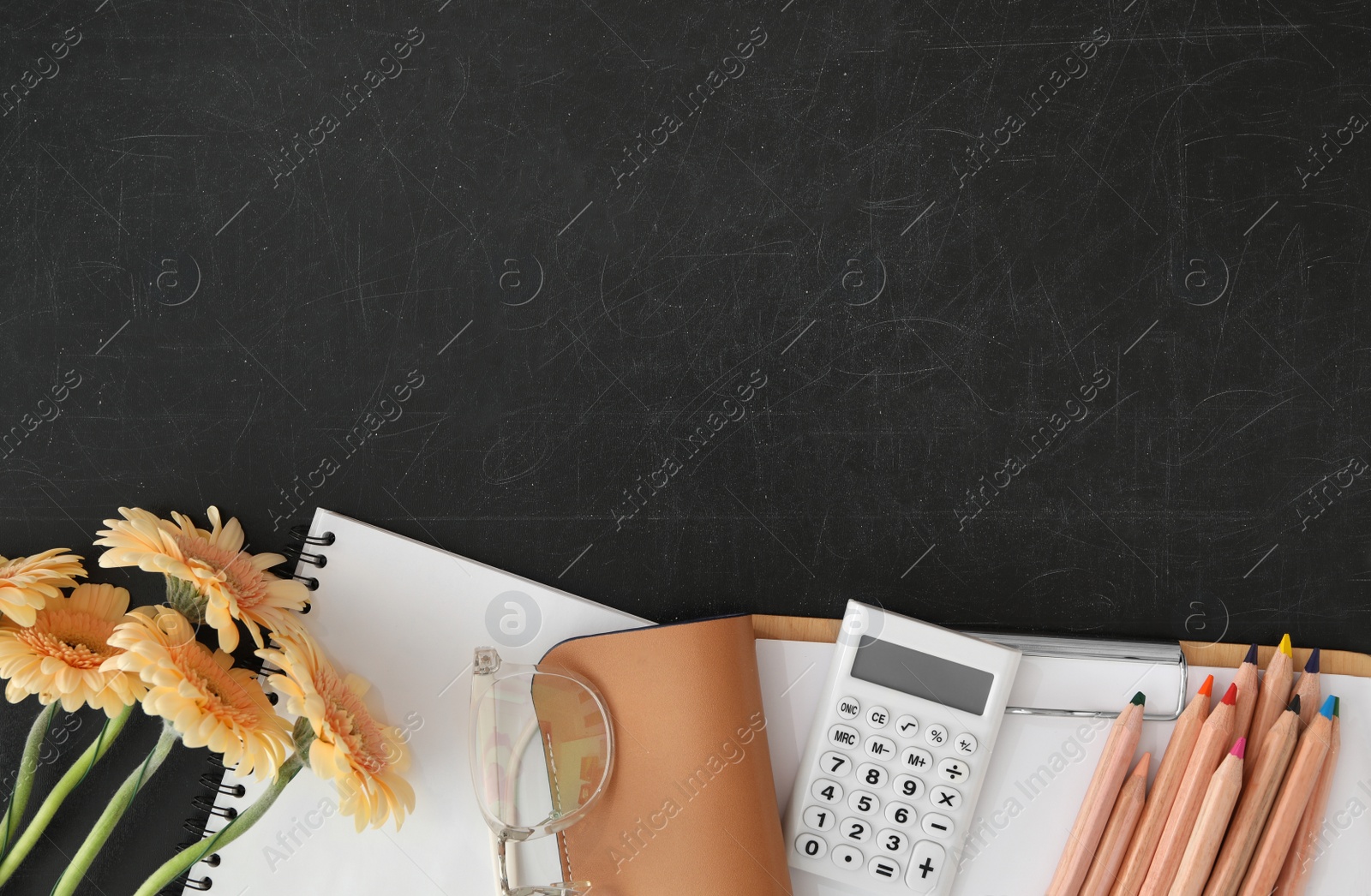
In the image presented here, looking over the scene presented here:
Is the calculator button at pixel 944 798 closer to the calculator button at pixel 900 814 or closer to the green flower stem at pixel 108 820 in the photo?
the calculator button at pixel 900 814

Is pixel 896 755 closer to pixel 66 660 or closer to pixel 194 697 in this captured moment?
pixel 194 697

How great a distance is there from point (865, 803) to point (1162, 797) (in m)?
0.23

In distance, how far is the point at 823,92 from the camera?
744 millimetres

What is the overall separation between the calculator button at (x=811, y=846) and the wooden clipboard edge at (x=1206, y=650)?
16 centimetres

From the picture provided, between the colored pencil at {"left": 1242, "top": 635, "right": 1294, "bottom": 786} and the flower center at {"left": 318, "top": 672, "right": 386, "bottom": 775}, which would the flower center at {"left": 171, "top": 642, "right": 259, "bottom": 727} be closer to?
the flower center at {"left": 318, "top": 672, "right": 386, "bottom": 775}

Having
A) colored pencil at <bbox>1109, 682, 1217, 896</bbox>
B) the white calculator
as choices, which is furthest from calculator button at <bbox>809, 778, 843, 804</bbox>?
colored pencil at <bbox>1109, 682, 1217, 896</bbox>

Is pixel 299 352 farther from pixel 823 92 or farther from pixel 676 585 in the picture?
pixel 823 92

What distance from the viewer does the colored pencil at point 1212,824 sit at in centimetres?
66

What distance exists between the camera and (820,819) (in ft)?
2.31

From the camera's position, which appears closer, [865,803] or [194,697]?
[194,697]

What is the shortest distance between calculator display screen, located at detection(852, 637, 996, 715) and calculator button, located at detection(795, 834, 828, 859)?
0.45 ft

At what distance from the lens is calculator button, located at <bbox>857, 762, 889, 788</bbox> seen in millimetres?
702

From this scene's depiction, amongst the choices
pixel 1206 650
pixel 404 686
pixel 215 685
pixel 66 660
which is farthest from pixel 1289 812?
pixel 66 660

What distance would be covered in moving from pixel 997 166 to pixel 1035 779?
51cm
